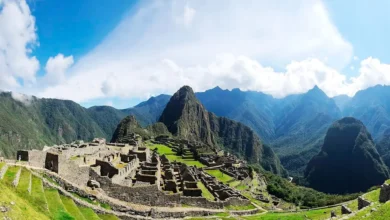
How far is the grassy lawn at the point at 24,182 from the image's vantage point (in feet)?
60.6

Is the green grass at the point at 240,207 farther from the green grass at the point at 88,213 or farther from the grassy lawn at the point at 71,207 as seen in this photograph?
the grassy lawn at the point at 71,207

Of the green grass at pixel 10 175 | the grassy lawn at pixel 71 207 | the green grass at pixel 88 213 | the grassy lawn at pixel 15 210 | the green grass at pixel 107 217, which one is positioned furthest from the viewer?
the green grass at pixel 107 217

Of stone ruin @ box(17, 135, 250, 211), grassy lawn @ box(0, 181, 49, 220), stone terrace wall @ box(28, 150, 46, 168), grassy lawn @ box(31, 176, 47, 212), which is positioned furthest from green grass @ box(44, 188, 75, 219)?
stone terrace wall @ box(28, 150, 46, 168)

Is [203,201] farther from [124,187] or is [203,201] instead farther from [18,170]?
[18,170]

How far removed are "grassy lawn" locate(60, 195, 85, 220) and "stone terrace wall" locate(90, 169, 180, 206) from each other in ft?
21.1

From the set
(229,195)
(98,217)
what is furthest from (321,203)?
(98,217)

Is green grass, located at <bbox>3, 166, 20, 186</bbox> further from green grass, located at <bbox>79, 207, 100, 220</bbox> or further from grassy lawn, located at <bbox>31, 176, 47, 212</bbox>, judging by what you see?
green grass, located at <bbox>79, 207, 100, 220</bbox>

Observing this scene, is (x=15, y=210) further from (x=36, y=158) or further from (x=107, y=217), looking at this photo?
(x=36, y=158)

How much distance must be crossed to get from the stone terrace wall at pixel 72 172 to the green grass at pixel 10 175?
431 cm

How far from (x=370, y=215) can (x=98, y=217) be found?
58.5 feet

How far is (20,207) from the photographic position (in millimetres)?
15062

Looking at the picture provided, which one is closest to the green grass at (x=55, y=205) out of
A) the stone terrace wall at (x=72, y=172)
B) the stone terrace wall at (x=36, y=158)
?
the stone terrace wall at (x=72, y=172)

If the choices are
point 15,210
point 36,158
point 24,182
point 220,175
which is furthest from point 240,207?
point 15,210

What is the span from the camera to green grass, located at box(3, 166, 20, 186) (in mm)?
18575
